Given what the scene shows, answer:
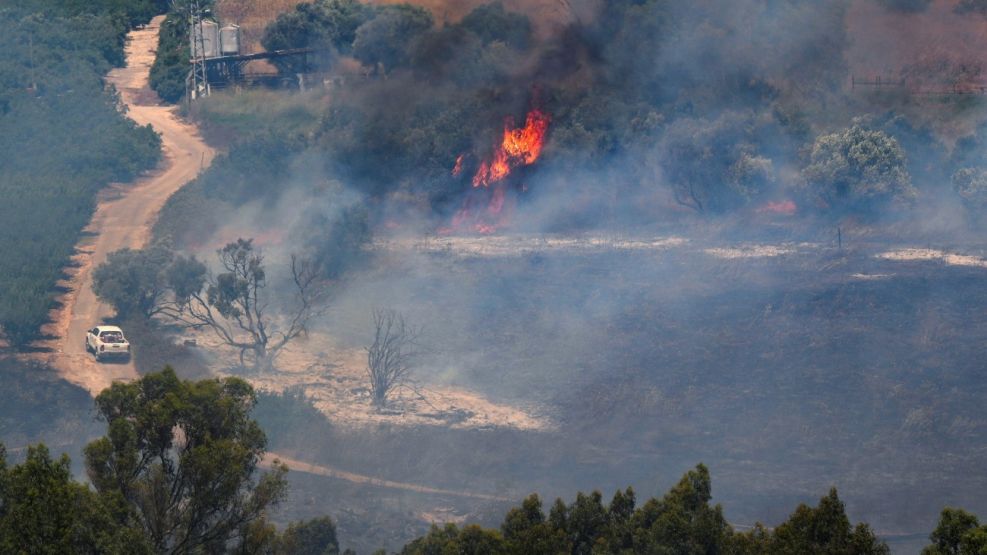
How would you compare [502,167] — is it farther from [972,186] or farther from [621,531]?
[621,531]

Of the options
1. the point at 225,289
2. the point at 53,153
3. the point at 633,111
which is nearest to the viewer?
the point at 225,289

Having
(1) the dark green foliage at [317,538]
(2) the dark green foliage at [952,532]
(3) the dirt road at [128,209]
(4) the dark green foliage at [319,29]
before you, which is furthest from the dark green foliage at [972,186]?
(2) the dark green foliage at [952,532]

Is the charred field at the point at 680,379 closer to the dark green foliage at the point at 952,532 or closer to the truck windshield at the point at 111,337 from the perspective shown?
the truck windshield at the point at 111,337

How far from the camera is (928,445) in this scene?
54750mm

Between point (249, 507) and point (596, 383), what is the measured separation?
1031 inches

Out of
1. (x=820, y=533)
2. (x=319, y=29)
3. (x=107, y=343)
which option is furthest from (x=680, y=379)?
(x=319, y=29)

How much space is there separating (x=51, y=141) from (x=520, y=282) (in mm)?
39605

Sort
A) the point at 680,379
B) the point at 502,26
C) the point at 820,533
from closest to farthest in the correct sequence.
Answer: the point at 820,533 < the point at 680,379 < the point at 502,26

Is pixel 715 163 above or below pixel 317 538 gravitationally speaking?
above

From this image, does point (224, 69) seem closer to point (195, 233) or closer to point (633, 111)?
point (195, 233)

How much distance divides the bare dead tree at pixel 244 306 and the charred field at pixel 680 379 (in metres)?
1.87

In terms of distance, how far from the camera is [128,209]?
87688 mm

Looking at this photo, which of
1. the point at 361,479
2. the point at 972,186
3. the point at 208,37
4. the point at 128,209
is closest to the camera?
the point at 361,479

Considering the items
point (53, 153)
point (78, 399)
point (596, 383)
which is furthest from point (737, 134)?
point (53, 153)
